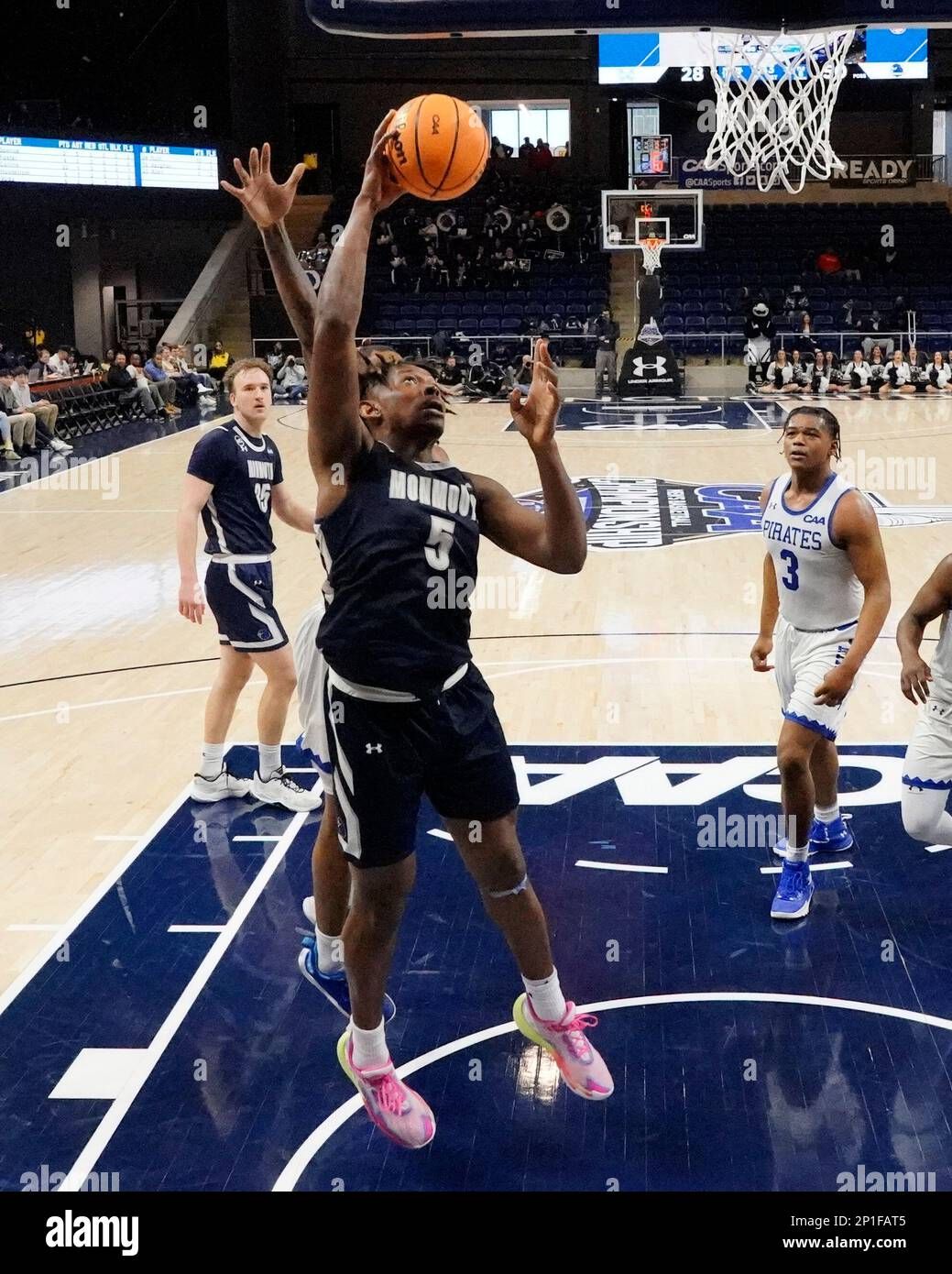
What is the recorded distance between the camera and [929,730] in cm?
479

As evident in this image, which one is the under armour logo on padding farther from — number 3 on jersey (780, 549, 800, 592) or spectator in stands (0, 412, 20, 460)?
number 3 on jersey (780, 549, 800, 592)

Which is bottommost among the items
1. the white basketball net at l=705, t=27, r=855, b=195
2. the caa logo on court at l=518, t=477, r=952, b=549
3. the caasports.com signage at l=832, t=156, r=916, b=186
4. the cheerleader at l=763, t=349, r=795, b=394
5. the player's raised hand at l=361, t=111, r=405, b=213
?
the caa logo on court at l=518, t=477, r=952, b=549

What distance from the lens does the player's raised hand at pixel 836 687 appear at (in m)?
4.82

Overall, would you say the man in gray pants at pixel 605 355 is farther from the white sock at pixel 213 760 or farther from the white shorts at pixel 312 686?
the white shorts at pixel 312 686

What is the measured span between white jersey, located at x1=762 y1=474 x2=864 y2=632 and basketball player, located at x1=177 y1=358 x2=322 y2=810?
6.29ft

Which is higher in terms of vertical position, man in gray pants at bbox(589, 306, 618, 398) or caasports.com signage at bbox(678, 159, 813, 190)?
caasports.com signage at bbox(678, 159, 813, 190)

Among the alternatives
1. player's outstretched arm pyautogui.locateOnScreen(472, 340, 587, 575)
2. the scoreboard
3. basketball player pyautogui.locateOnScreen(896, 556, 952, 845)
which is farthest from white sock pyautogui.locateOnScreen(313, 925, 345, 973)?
the scoreboard

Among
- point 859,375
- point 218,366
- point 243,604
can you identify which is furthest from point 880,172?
point 243,604

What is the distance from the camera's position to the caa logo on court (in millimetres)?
12508

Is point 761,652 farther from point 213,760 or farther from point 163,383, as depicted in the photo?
point 163,383

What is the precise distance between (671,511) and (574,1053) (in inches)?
407

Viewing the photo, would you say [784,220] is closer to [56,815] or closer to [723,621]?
[723,621]

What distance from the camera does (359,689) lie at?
137 inches

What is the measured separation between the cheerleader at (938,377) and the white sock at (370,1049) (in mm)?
24145
